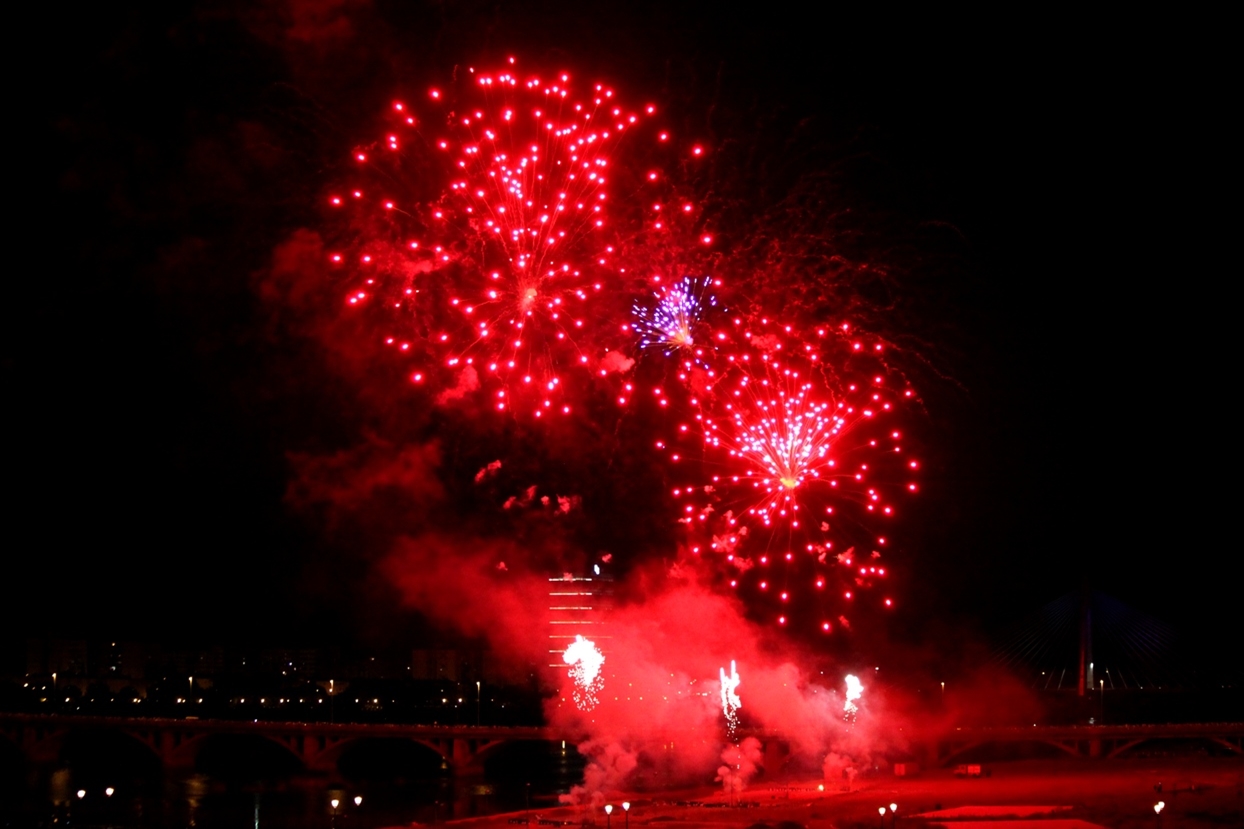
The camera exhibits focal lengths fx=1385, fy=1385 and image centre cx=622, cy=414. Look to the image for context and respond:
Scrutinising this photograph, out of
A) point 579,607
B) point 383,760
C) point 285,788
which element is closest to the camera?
point 579,607

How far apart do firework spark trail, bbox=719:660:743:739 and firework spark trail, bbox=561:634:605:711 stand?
3.37 meters

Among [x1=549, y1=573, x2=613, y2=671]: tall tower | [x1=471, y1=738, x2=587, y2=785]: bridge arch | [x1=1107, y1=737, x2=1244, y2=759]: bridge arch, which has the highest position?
[x1=549, y1=573, x2=613, y2=671]: tall tower

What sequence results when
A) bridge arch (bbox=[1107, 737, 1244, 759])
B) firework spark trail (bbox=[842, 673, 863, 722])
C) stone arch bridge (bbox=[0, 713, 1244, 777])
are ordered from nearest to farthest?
firework spark trail (bbox=[842, 673, 863, 722]) < stone arch bridge (bbox=[0, 713, 1244, 777]) < bridge arch (bbox=[1107, 737, 1244, 759])

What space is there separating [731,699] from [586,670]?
4.31 m

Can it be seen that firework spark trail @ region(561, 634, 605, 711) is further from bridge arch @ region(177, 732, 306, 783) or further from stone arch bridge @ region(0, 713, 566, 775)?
bridge arch @ region(177, 732, 306, 783)

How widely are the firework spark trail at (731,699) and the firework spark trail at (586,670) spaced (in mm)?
3375

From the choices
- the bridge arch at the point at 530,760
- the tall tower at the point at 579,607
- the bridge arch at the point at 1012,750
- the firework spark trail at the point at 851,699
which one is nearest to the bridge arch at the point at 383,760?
the bridge arch at the point at 530,760

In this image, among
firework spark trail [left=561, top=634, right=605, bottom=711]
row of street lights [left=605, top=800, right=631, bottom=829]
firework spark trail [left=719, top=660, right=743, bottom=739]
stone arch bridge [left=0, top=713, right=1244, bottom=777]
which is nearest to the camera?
row of street lights [left=605, top=800, right=631, bottom=829]

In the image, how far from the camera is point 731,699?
3875 centimetres

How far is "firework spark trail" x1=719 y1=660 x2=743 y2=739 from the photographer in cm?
3812

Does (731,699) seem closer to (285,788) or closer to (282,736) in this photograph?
(285,788)

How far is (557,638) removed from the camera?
171 feet

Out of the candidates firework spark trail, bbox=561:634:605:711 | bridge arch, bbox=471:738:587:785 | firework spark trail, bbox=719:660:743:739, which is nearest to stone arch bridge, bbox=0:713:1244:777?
bridge arch, bbox=471:738:587:785

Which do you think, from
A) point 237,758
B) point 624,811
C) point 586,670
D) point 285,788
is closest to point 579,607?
point 586,670
